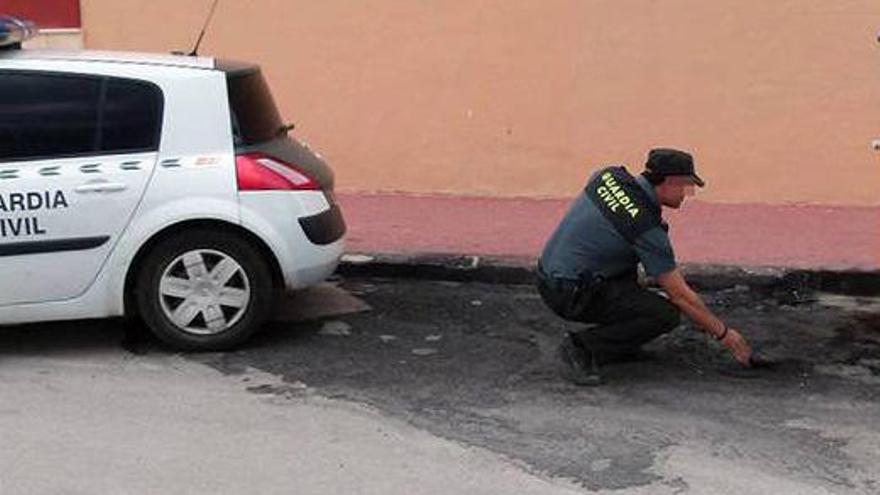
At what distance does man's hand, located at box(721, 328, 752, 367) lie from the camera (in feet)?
17.8

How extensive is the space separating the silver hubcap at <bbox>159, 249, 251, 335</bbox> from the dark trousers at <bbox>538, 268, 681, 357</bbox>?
5.01 ft

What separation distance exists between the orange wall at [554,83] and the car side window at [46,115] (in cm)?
433

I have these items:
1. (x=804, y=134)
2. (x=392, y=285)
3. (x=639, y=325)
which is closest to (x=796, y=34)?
(x=804, y=134)

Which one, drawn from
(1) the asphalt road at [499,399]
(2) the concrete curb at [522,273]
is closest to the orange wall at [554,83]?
(2) the concrete curb at [522,273]

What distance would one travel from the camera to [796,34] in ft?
30.4

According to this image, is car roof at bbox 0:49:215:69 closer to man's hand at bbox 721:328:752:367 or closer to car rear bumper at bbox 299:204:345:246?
car rear bumper at bbox 299:204:345:246

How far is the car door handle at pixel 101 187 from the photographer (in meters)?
5.62

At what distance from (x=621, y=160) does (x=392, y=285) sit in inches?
117

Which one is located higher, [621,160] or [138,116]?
[138,116]

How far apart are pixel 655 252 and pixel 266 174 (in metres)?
1.92

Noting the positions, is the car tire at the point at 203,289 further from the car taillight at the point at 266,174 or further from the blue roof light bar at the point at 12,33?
the blue roof light bar at the point at 12,33

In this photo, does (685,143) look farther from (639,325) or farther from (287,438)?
(287,438)

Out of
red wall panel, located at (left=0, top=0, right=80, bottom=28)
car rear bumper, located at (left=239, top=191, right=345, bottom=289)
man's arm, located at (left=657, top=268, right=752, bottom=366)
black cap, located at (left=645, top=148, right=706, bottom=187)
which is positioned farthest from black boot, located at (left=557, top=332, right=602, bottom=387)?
red wall panel, located at (left=0, top=0, right=80, bottom=28)

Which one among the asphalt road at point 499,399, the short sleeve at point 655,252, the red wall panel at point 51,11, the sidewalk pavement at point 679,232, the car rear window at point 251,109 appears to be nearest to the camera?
the asphalt road at point 499,399
